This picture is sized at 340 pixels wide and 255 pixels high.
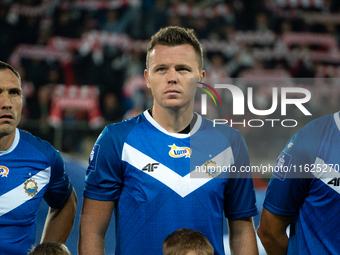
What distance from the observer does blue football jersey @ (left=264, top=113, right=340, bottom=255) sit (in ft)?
6.81

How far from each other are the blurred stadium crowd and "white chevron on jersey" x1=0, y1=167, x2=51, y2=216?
187 inches

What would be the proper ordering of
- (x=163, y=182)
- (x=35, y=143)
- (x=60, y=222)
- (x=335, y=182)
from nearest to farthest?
(x=335, y=182) → (x=163, y=182) → (x=35, y=143) → (x=60, y=222)

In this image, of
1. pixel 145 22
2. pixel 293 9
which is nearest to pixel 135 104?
pixel 145 22

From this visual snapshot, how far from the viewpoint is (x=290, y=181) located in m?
2.15

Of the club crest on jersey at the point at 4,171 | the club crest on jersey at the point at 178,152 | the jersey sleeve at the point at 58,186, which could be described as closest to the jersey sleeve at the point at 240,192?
the club crest on jersey at the point at 178,152

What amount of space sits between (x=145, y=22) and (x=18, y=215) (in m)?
6.68

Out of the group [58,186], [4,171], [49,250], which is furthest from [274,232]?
[4,171]

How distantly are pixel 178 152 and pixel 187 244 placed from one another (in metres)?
0.51

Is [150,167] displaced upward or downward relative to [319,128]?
downward

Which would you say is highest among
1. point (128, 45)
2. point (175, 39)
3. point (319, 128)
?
point (128, 45)

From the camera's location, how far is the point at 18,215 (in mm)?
2355

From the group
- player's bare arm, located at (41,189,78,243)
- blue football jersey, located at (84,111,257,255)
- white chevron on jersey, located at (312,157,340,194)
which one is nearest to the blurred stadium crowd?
player's bare arm, located at (41,189,78,243)

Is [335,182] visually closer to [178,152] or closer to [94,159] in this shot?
[178,152]

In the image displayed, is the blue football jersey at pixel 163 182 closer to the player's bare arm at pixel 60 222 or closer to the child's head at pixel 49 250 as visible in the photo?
the child's head at pixel 49 250
